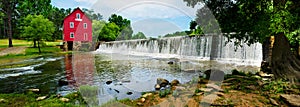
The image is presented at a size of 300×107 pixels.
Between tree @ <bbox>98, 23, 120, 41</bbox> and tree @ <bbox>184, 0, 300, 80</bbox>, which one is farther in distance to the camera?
tree @ <bbox>98, 23, 120, 41</bbox>

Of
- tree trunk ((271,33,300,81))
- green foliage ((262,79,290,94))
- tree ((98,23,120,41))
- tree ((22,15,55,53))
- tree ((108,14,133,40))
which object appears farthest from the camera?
tree ((22,15,55,53))

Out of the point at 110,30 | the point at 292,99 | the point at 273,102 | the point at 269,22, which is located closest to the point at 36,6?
the point at 110,30

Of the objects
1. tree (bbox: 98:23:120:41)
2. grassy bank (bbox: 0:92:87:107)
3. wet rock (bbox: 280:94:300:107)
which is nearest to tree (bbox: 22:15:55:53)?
tree (bbox: 98:23:120:41)

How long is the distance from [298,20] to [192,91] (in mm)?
3348

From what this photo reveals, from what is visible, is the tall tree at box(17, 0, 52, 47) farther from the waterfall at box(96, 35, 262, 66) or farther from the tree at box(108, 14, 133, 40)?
the tree at box(108, 14, 133, 40)

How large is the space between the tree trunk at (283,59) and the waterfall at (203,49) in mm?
6425

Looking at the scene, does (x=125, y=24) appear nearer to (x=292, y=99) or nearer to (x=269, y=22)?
(x=269, y=22)

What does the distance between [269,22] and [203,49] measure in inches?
576

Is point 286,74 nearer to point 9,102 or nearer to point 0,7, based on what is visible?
point 9,102

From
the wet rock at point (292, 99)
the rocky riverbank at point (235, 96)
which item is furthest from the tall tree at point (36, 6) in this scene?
the wet rock at point (292, 99)

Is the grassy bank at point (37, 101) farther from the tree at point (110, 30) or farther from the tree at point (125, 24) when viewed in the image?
the tree at point (110, 30)

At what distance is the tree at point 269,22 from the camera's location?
5.27m

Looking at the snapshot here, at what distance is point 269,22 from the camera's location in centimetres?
541

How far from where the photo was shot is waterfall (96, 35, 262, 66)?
16.3 meters
